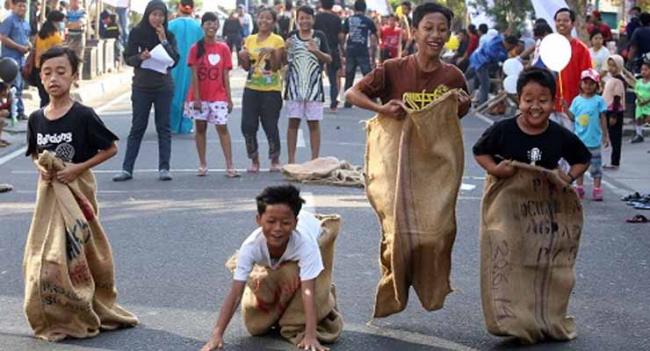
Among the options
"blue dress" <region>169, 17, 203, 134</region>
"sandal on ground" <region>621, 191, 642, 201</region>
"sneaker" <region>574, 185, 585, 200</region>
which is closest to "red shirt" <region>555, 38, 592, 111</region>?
"sneaker" <region>574, 185, 585, 200</region>

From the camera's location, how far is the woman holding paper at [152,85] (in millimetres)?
13305

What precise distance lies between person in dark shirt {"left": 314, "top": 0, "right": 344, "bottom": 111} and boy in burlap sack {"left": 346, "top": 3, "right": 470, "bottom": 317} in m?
15.1

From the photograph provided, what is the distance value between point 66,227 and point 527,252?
2.18 metres

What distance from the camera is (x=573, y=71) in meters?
12.6

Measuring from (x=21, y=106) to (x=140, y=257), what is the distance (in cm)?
1140

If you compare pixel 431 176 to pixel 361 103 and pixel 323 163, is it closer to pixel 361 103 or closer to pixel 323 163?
pixel 361 103

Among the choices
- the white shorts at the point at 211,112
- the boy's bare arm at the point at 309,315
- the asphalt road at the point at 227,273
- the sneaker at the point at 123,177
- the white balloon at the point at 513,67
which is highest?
the white balloon at the point at 513,67

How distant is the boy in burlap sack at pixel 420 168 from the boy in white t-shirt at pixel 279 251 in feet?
1.40

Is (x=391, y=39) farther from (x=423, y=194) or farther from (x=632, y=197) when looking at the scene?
(x=423, y=194)

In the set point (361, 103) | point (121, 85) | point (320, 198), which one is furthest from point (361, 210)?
point (121, 85)

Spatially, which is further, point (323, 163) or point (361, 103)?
point (323, 163)

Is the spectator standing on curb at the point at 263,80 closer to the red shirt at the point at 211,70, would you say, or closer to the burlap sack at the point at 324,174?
the red shirt at the point at 211,70

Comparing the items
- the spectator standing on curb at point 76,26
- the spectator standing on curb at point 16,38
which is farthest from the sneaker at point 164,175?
the spectator standing on curb at point 76,26

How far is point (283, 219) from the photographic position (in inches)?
251
